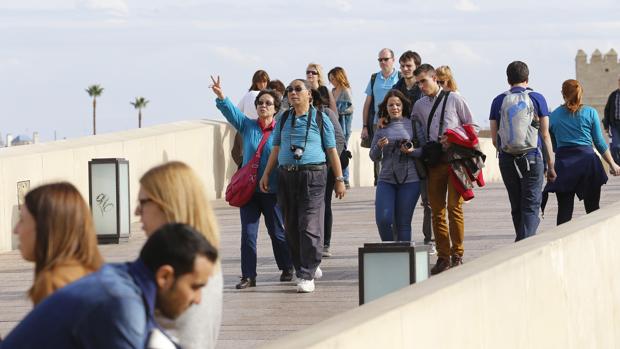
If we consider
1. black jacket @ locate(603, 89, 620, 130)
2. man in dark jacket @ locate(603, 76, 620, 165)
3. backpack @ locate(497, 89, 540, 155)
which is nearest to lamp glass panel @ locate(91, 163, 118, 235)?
backpack @ locate(497, 89, 540, 155)

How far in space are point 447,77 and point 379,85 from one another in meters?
3.81

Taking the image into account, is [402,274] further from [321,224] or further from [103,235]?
[103,235]

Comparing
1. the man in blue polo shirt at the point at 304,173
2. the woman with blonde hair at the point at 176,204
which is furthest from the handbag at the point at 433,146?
the woman with blonde hair at the point at 176,204

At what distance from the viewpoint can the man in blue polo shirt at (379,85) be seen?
17.5m

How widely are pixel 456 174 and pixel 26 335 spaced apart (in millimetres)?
9053

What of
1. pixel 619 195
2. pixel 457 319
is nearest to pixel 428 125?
pixel 457 319

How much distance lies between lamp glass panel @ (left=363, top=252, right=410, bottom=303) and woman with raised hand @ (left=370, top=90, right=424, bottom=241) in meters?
3.55

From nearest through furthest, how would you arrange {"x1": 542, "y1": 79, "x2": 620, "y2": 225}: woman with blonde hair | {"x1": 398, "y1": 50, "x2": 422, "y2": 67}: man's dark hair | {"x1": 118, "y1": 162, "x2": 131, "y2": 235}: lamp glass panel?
{"x1": 542, "y1": 79, "x2": 620, "y2": 225}: woman with blonde hair < {"x1": 398, "y1": 50, "x2": 422, "y2": 67}: man's dark hair < {"x1": 118, "y1": 162, "x2": 131, "y2": 235}: lamp glass panel

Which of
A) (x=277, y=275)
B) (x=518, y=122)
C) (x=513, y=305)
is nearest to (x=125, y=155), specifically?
(x=277, y=275)

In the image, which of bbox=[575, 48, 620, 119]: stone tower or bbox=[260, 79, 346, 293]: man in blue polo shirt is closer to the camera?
bbox=[260, 79, 346, 293]: man in blue polo shirt

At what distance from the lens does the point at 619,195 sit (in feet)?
80.5

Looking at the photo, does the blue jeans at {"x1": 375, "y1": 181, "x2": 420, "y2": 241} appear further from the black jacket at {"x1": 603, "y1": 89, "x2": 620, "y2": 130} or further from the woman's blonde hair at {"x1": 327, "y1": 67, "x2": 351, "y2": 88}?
the black jacket at {"x1": 603, "y1": 89, "x2": 620, "y2": 130}

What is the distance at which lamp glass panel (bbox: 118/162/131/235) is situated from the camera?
1827 centimetres

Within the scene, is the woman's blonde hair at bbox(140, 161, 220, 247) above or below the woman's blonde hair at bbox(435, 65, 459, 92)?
below
